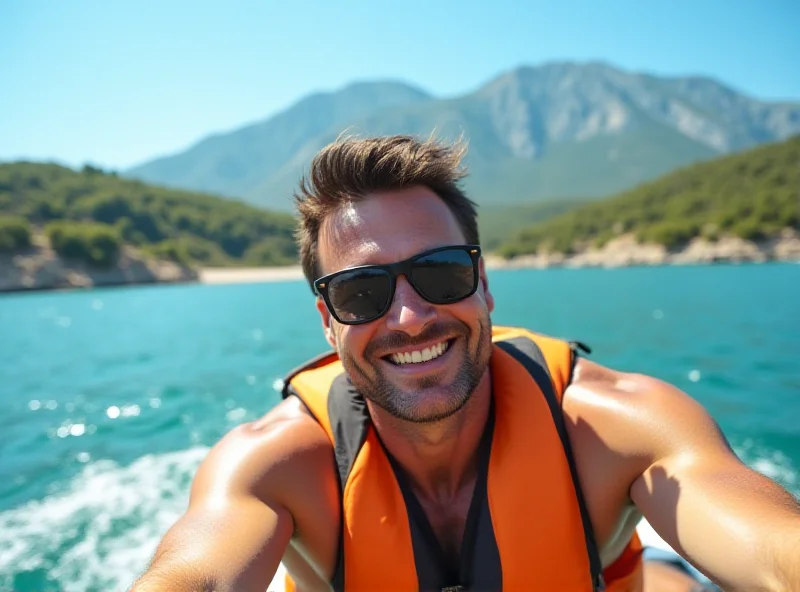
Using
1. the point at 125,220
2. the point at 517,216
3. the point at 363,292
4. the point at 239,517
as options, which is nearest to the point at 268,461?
the point at 239,517

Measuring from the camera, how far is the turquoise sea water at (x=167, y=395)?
5.68 m

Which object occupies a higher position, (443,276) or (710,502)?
(443,276)

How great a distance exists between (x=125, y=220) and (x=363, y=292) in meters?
90.3

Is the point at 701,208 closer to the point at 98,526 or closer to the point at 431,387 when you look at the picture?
the point at 98,526

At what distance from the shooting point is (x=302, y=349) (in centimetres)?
1711

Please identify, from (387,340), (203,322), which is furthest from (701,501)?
(203,322)

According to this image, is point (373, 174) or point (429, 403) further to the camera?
point (373, 174)

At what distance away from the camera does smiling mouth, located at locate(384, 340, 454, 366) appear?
2.34 meters

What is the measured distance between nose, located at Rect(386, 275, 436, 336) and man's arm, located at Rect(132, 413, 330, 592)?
653mm

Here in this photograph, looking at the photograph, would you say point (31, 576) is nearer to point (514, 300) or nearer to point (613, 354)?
point (613, 354)

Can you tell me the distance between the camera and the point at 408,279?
7.73 ft

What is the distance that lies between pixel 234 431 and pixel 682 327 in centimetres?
1778

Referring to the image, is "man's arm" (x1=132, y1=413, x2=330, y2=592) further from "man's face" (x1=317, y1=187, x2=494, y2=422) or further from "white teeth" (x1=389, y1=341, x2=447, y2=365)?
"white teeth" (x1=389, y1=341, x2=447, y2=365)

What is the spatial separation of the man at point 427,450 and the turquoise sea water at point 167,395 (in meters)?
3.49
